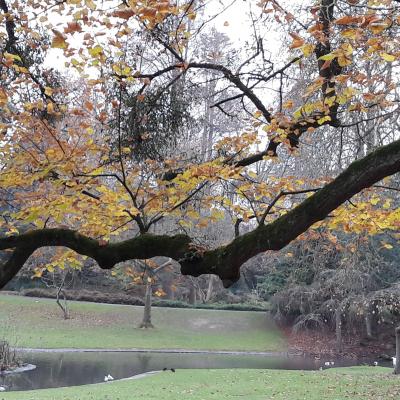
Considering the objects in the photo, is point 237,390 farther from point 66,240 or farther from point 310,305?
point 310,305

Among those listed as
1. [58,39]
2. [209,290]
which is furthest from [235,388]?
[209,290]

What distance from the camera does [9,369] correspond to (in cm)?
1587

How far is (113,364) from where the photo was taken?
18.1 m

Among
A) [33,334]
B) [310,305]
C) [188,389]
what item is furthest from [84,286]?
[188,389]

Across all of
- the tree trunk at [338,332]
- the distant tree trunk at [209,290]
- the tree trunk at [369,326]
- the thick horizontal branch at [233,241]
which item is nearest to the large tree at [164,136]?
the thick horizontal branch at [233,241]

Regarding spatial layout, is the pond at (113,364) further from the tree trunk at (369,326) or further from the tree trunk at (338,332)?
the tree trunk at (369,326)

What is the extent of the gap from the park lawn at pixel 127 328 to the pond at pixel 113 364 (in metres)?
2.26

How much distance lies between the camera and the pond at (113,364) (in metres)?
14.4

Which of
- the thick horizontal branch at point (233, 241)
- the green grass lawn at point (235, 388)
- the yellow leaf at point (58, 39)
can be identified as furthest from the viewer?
the green grass lawn at point (235, 388)

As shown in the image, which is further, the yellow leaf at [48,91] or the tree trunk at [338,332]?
the tree trunk at [338,332]

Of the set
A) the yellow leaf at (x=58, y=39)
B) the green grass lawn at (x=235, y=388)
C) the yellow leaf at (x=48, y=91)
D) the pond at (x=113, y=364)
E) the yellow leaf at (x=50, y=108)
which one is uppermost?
the yellow leaf at (x=48, y=91)

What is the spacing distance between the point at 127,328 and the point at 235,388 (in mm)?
16239

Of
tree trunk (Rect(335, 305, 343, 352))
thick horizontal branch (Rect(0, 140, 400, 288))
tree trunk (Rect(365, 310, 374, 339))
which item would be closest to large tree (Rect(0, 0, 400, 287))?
thick horizontal branch (Rect(0, 140, 400, 288))

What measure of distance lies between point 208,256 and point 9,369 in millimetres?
13087
